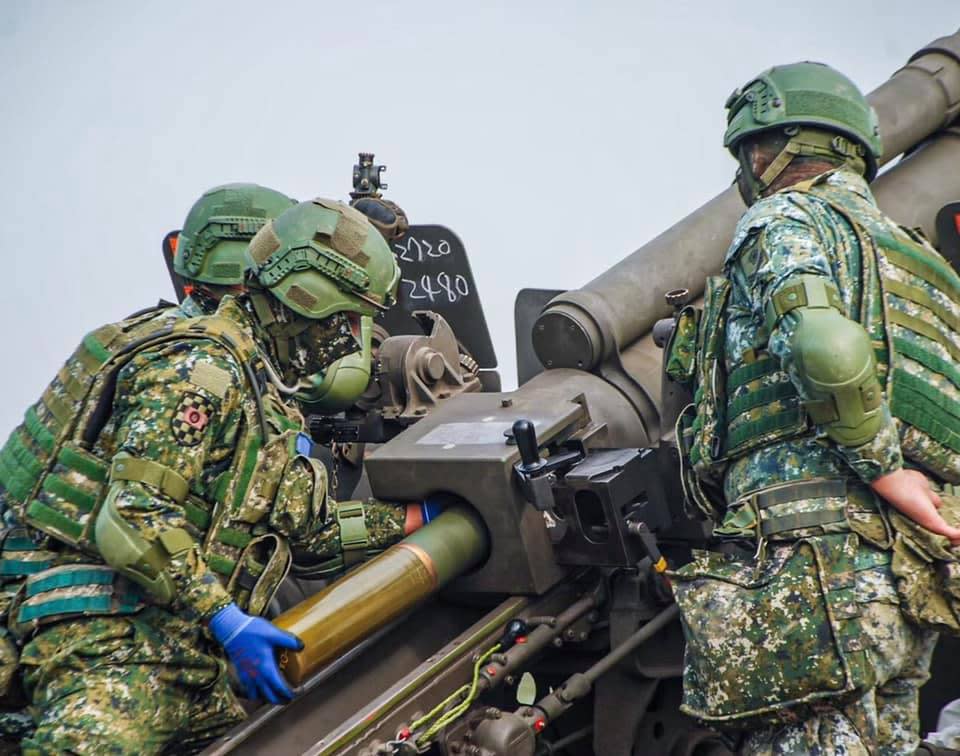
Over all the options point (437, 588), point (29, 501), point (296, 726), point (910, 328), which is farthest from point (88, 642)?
point (910, 328)

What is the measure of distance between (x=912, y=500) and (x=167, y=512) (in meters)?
1.56

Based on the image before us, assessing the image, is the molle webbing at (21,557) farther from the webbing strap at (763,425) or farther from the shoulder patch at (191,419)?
the webbing strap at (763,425)

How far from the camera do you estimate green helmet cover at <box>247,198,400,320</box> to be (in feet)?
11.7

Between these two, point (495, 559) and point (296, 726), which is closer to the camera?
Answer: point (296, 726)

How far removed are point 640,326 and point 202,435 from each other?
1986 mm

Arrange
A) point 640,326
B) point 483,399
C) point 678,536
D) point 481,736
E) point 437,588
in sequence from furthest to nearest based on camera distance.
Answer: point 640,326 → point 483,399 → point 678,536 → point 437,588 → point 481,736

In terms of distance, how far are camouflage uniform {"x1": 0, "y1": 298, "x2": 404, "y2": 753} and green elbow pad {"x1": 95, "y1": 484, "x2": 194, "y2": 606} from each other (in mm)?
14

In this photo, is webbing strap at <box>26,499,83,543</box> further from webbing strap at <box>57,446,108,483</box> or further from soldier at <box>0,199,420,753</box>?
webbing strap at <box>57,446,108,483</box>

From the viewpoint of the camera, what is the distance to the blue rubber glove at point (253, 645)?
319cm

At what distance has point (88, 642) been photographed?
3.21 metres

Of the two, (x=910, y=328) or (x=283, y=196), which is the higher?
(x=283, y=196)

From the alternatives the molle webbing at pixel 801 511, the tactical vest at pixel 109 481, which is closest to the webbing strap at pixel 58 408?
the tactical vest at pixel 109 481

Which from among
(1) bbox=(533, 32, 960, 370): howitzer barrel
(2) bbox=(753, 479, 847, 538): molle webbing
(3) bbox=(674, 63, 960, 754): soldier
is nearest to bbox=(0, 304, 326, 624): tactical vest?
(3) bbox=(674, 63, 960, 754): soldier

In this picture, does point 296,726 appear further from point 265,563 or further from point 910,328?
point 910,328
